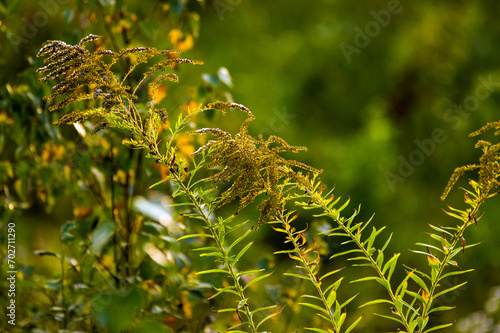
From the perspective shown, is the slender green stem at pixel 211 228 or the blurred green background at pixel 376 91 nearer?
the slender green stem at pixel 211 228

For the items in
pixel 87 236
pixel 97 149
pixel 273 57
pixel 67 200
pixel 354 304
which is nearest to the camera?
pixel 87 236

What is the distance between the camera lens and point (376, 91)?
8.25 ft

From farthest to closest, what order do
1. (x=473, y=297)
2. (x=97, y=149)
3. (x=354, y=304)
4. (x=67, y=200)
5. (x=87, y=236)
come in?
(x=473, y=297)
(x=354, y=304)
(x=67, y=200)
(x=97, y=149)
(x=87, y=236)

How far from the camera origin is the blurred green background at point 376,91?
7.19 feet

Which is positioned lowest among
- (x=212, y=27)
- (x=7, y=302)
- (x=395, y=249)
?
(x=395, y=249)

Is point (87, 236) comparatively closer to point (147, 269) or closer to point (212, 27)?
point (147, 269)

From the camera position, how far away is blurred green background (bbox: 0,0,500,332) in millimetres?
2191

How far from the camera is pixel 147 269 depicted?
0.81 meters

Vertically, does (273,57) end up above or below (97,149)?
above

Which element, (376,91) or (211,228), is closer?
(211,228)

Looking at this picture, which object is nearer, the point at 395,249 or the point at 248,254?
the point at 248,254

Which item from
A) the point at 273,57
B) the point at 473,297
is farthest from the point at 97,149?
the point at 473,297

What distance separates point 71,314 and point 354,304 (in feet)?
4.87

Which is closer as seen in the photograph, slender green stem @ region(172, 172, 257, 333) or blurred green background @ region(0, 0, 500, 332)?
slender green stem @ region(172, 172, 257, 333)
